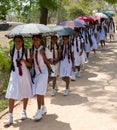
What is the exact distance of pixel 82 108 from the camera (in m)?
7.82

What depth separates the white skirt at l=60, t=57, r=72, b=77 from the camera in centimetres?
901

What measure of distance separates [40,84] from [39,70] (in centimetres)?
26

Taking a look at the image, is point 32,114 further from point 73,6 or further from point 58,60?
point 73,6

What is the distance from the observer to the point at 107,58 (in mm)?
15266

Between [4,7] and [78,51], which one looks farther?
[4,7]

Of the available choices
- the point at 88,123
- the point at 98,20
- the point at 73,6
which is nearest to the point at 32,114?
the point at 88,123

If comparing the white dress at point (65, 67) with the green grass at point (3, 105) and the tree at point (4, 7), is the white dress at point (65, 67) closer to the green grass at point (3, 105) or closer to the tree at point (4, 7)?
the green grass at point (3, 105)

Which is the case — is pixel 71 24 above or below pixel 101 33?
above

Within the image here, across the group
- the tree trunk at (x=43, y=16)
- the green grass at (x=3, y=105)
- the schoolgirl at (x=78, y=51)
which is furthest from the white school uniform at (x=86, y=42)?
the green grass at (x=3, y=105)

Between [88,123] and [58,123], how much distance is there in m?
0.54

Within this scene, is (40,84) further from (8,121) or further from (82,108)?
(82,108)

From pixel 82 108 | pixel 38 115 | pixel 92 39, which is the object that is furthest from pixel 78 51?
pixel 38 115

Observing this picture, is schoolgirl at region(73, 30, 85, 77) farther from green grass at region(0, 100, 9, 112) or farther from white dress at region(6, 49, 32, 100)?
white dress at region(6, 49, 32, 100)

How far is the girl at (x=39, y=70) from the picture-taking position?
22.9 feet
